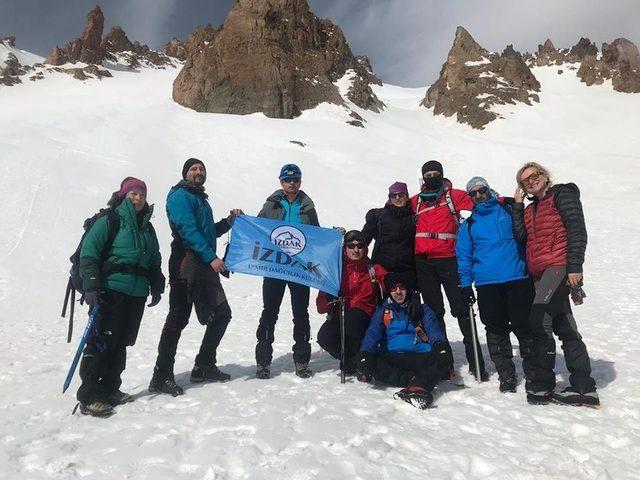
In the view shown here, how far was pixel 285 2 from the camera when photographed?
193ft

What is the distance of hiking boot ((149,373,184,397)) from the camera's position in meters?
5.10

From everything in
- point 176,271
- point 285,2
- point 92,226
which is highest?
point 285,2

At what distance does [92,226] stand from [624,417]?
575 cm

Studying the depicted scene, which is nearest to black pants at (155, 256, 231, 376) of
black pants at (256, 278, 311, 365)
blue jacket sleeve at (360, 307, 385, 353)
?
black pants at (256, 278, 311, 365)

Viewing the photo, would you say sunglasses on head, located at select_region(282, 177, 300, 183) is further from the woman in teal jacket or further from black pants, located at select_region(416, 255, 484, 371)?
black pants, located at select_region(416, 255, 484, 371)

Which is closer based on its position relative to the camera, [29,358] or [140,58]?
[29,358]

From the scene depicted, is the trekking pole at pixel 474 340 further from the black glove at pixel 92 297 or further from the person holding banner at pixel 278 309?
the black glove at pixel 92 297

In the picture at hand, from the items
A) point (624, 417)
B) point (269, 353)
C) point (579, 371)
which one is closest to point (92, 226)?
point (269, 353)

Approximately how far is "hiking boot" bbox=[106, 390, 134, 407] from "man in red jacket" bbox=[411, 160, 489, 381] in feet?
12.3

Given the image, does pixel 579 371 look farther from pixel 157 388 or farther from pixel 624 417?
pixel 157 388

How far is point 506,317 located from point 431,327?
893 mm

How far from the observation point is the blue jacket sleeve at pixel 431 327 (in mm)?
5215

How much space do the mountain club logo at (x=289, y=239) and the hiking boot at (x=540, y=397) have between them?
10.7 ft

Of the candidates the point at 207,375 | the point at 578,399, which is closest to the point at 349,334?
the point at 207,375
